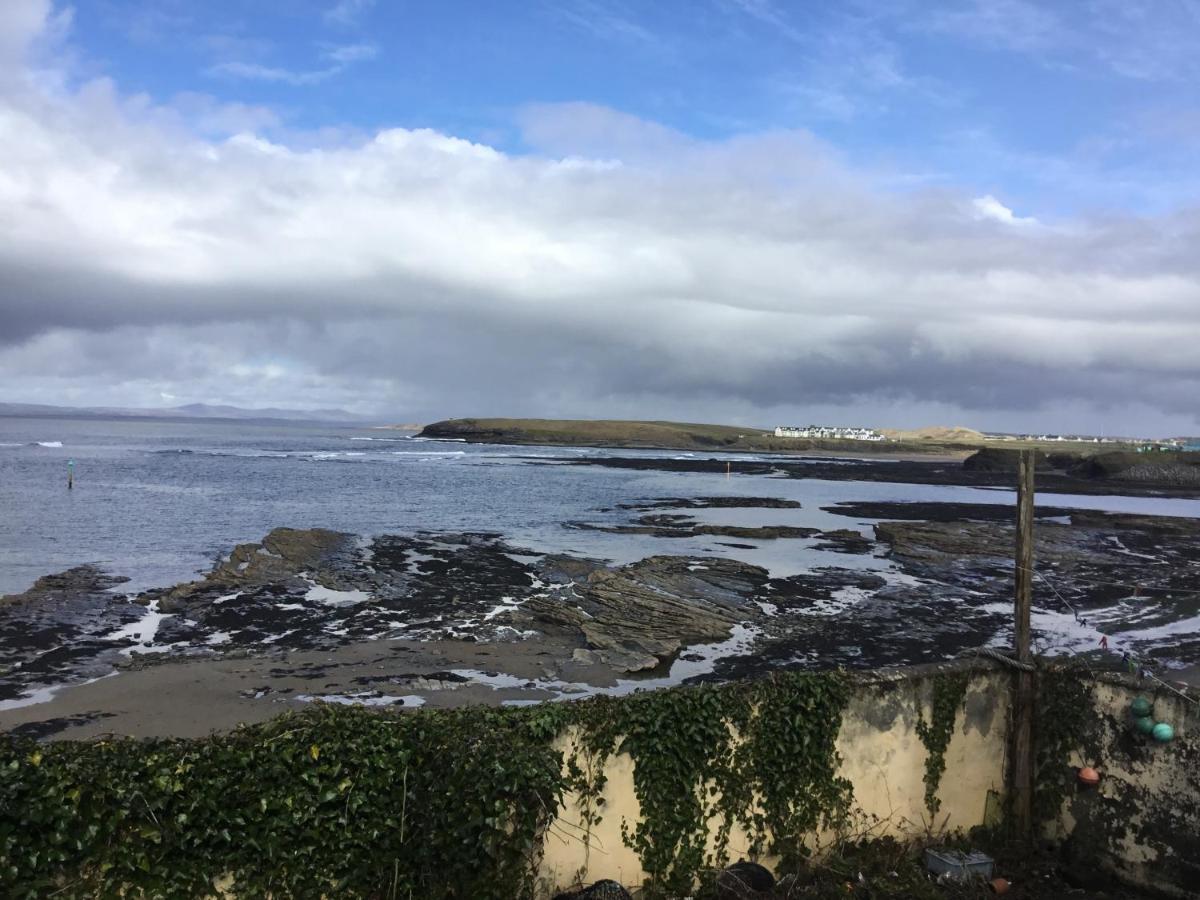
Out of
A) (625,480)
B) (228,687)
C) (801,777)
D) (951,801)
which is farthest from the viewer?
(625,480)

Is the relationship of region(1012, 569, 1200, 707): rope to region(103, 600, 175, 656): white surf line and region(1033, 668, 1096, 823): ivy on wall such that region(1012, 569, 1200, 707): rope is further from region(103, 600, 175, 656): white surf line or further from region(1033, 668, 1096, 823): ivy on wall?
region(103, 600, 175, 656): white surf line

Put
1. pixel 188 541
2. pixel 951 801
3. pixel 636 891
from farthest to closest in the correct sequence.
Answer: pixel 188 541
pixel 951 801
pixel 636 891

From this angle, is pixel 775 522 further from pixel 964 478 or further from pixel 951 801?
pixel 964 478

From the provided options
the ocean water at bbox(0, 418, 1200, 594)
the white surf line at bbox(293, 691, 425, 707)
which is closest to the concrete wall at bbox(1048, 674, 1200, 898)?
the white surf line at bbox(293, 691, 425, 707)

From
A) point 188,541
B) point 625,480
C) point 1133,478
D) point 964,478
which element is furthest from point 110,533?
point 1133,478

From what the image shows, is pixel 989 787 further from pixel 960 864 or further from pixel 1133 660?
pixel 1133 660

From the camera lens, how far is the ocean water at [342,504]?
3472 cm

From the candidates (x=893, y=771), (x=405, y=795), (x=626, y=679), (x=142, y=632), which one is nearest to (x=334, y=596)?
(x=142, y=632)

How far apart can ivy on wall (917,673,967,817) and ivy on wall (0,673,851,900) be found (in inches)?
53.6

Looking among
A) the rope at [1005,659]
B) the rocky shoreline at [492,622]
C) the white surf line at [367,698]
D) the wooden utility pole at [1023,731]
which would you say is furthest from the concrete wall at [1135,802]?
the white surf line at [367,698]

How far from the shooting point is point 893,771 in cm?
895

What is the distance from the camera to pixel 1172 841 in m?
8.15

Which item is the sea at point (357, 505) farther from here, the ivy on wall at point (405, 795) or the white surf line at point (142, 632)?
the ivy on wall at point (405, 795)

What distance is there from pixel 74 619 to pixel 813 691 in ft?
71.0
